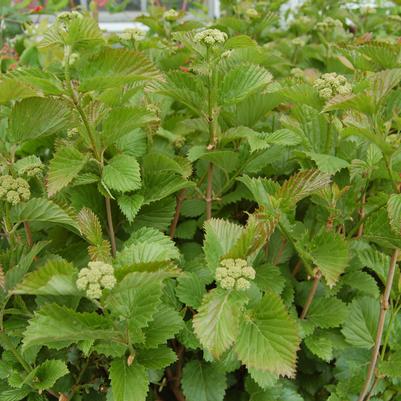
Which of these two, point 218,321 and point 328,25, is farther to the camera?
point 328,25

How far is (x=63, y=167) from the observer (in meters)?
0.80

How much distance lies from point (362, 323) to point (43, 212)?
0.58 meters

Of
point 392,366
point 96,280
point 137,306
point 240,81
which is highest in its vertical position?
point 240,81

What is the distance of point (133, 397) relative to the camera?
73cm

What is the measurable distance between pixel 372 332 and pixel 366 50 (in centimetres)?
52

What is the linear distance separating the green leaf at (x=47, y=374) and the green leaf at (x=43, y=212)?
0.21m

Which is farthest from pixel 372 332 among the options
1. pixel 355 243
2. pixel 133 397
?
pixel 133 397

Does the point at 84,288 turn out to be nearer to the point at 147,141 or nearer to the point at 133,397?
the point at 133,397

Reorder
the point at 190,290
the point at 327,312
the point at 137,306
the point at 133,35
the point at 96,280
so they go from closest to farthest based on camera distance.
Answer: the point at 96,280 < the point at 137,306 < the point at 190,290 < the point at 327,312 < the point at 133,35

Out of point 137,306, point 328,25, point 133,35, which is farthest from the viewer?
point 328,25

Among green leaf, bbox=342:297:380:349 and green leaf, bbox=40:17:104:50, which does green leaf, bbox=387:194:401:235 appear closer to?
green leaf, bbox=342:297:380:349

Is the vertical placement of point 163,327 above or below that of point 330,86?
below

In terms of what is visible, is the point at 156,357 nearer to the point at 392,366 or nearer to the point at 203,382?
the point at 203,382

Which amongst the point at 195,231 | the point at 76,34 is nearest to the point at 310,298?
the point at 195,231
